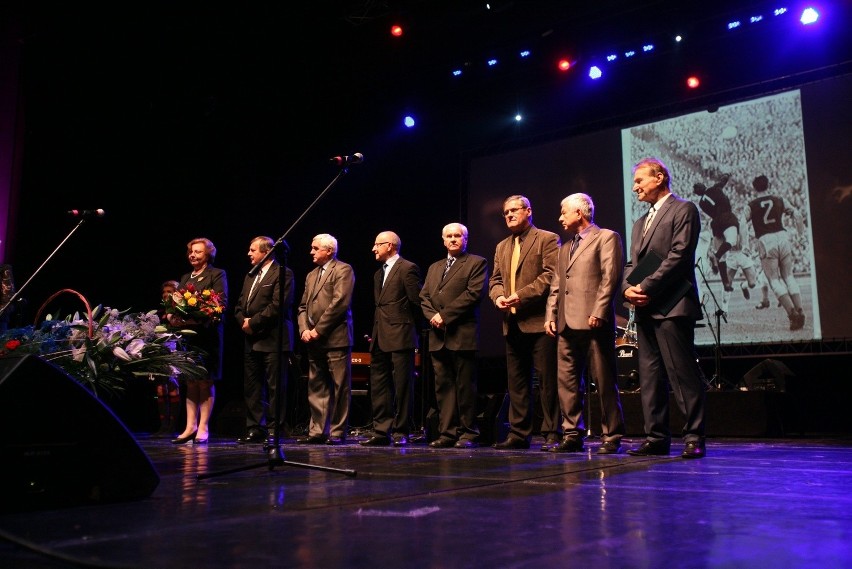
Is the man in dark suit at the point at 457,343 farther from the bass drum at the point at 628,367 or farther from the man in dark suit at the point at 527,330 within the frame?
the bass drum at the point at 628,367

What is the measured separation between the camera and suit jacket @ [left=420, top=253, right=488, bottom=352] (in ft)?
17.3

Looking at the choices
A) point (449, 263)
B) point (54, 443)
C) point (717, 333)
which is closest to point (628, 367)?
point (717, 333)

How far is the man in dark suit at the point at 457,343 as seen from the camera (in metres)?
5.25

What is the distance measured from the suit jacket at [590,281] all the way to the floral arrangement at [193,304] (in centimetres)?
270

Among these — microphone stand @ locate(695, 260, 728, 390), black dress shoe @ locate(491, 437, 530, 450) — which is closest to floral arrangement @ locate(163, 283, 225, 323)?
black dress shoe @ locate(491, 437, 530, 450)

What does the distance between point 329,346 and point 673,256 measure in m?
2.86

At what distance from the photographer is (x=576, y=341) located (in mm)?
4520

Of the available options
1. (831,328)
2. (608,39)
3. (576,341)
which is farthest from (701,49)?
(576,341)

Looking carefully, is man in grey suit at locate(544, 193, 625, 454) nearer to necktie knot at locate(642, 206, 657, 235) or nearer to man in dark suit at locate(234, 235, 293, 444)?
necktie knot at locate(642, 206, 657, 235)

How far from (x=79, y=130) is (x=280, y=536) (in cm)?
783

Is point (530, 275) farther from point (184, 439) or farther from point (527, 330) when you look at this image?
point (184, 439)

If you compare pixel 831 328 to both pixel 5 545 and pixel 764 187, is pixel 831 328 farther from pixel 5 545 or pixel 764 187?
pixel 5 545

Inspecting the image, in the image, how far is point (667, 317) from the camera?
12.9ft

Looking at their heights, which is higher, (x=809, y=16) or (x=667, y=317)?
(x=809, y=16)
